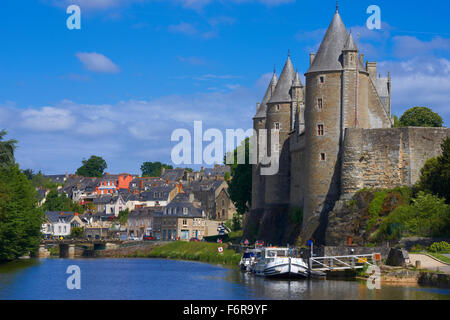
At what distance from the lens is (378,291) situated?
34.9m

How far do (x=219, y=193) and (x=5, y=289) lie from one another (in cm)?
8050

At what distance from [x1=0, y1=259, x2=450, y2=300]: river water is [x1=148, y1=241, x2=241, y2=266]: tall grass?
1367 cm

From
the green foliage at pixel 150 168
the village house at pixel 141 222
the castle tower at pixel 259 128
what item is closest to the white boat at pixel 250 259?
the castle tower at pixel 259 128

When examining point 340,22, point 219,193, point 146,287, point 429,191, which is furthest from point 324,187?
point 219,193

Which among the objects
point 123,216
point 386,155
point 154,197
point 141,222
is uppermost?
point 386,155

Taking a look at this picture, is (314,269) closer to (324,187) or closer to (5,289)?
(324,187)

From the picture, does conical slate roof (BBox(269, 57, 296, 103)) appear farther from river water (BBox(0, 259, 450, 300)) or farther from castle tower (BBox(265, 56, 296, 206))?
river water (BBox(0, 259, 450, 300))

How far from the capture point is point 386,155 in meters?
48.8

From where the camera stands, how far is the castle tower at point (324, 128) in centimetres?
5053

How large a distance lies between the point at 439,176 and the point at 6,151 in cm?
2956

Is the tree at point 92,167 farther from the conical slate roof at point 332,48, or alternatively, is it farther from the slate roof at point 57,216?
the conical slate roof at point 332,48

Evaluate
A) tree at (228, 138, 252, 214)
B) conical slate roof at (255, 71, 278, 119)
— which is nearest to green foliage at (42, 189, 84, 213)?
tree at (228, 138, 252, 214)

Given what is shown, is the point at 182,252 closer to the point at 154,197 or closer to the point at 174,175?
the point at 154,197

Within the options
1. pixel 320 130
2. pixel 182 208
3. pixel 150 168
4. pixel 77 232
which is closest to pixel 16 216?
pixel 320 130
